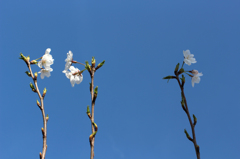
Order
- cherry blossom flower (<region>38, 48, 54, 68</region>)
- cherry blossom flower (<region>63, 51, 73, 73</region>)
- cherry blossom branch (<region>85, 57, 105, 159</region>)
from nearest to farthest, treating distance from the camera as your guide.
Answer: cherry blossom branch (<region>85, 57, 105, 159</region>) → cherry blossom flower (<region>63, 51, 73, 73</region>) → cherry blossom flower (<region>38, 48, 54, 68</region>)

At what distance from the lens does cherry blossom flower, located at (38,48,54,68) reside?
2.93m

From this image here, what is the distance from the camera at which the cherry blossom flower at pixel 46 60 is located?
2.93 m

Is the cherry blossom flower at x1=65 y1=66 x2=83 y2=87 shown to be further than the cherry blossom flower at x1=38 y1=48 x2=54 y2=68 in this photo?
No

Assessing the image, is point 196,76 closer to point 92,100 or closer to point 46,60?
point 92,100

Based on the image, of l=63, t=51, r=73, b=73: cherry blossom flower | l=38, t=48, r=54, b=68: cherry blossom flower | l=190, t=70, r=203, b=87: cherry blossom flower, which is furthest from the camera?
l=38, t=48, r=54, b=68: cherry blossom flower

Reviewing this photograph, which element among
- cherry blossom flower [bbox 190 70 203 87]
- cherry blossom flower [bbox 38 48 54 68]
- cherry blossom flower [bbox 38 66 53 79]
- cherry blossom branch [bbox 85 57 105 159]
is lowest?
cherry blossom branch [bbox 85 57 105 159]

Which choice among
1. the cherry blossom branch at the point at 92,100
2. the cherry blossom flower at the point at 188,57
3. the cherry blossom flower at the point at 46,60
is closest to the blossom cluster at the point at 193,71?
the cherry blossom flower at the point at 188,57

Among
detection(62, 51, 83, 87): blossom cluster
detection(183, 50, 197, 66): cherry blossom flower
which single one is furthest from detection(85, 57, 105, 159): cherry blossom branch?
detection(183, 50, 197, 66): cherry blossom flower

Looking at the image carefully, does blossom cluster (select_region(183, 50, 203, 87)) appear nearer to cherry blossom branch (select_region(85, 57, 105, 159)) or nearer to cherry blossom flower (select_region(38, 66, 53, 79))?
cherry blossom branch (select_region(85, 57, 105, 159))

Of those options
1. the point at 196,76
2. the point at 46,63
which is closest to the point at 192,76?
the point at 196,76

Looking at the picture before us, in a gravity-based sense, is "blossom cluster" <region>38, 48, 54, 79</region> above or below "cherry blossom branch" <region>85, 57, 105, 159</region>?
above

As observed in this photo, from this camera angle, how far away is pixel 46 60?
9.74 feet

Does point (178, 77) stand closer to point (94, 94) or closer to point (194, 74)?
point (194, 74)

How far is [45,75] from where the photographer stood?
2.99 metres
